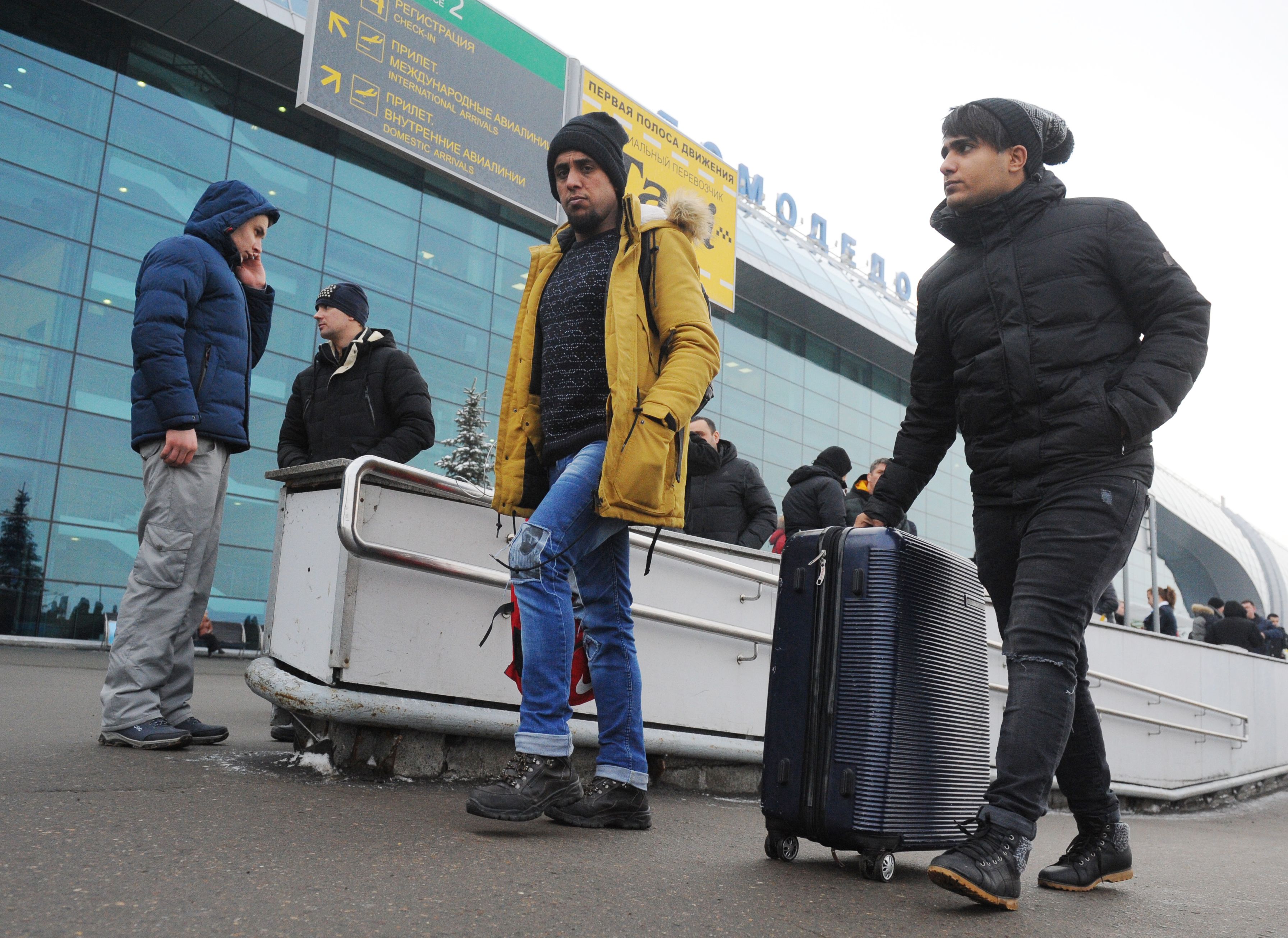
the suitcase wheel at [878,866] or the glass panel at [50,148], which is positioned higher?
the glass panel at [50,148]

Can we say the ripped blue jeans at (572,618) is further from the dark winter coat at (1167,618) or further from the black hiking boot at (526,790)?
the dark winter coat at (1167,618)

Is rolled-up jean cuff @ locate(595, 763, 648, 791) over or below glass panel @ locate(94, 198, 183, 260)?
below

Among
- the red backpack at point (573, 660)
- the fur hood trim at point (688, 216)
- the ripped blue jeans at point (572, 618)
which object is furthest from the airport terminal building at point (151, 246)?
the fur hood trim at point (688, 216)

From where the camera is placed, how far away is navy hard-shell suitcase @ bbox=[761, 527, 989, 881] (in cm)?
259

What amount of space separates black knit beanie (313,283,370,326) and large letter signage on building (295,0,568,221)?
10.1 m

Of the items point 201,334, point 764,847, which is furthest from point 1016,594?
point 201,334

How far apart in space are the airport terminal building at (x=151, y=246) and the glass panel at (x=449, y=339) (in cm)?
4

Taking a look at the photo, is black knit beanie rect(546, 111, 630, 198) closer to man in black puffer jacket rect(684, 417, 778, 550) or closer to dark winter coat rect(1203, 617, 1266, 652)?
man in black puffer jacket rect(684, 417, 778, 550)

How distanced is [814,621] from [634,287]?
1070 millimetres

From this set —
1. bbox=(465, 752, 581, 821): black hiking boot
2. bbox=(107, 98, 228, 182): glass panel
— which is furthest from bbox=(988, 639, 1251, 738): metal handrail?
bbox=(107, 98, 228, 182): glass panel

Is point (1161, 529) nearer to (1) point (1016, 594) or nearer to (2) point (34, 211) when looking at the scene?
(2) point (34, 211)

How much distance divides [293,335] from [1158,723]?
18745mm

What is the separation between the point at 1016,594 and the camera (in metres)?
2.62

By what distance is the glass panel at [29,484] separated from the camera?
18094 mm
